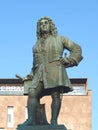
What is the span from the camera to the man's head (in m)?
12.4

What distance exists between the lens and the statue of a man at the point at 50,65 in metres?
11.9

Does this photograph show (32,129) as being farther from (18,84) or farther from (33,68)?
(18,84)

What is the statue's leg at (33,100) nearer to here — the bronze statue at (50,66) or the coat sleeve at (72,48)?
the bronze statue at (50,66)

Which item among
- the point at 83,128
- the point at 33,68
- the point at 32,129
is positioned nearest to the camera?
the point at 32,129

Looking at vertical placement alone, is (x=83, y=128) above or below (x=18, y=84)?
below

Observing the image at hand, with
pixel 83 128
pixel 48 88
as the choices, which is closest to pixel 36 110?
pixel 48 88

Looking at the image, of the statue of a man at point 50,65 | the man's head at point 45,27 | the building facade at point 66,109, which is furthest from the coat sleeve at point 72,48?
the building facade at point 66,109

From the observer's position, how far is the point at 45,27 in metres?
12.4

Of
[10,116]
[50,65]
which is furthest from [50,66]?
[10,116]

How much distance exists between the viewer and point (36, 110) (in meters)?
12.1

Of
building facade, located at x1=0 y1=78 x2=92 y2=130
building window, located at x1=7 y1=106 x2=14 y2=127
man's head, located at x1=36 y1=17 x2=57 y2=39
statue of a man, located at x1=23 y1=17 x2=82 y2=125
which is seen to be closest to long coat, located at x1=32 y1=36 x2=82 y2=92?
statue of a man, located at x1=23 y1=17 x2=82 y2=125

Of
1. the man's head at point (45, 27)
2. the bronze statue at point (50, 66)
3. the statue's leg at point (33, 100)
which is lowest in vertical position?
the statue's leg at point (33, 100)

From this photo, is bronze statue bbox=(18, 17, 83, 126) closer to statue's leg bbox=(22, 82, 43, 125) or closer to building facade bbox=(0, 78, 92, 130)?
statue's leg bbox=(22, 82, 43, 125)

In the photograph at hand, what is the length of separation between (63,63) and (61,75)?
0.28 meters
